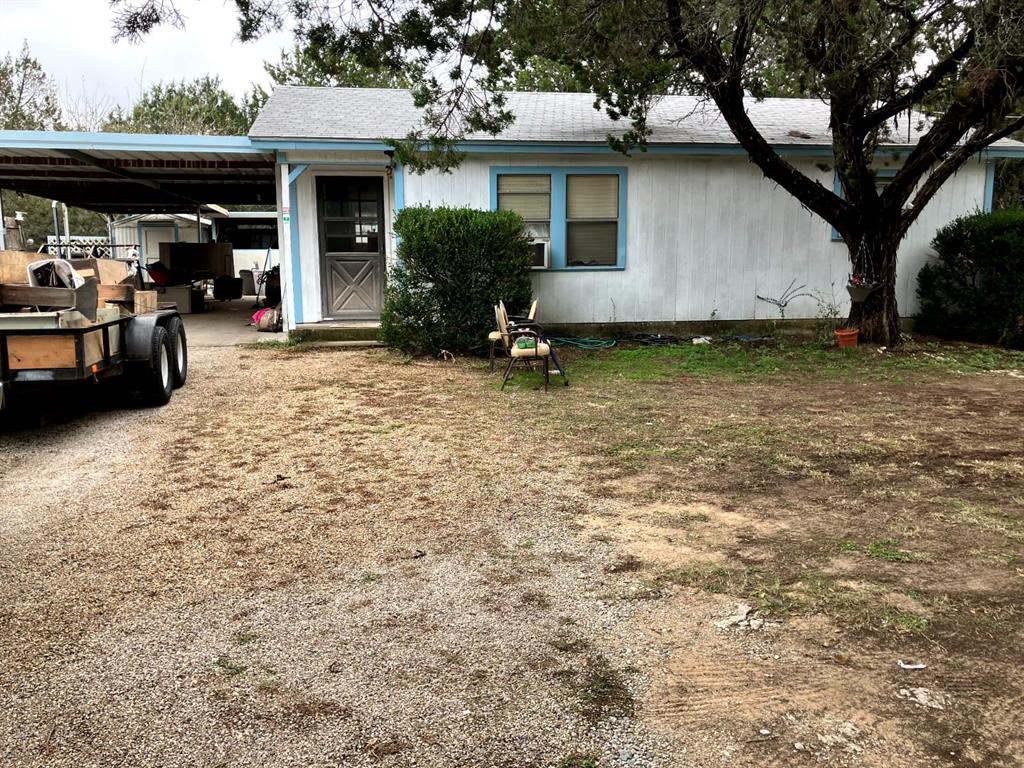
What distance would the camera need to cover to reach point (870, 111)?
10297mm

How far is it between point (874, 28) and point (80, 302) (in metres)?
7.94

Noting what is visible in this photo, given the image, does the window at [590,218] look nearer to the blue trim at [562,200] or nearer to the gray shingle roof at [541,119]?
the blue trim at [562,200]

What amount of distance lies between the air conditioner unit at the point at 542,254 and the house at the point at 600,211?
0.06 ft

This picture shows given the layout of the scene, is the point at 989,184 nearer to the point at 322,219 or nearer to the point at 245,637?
the point at 322,219

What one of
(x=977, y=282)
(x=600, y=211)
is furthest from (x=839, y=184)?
(x=600, y=211)

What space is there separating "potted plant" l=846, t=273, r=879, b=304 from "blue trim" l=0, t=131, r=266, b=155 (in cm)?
813

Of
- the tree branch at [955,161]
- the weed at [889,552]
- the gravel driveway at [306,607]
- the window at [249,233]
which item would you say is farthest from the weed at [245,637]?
the window at [249,233]

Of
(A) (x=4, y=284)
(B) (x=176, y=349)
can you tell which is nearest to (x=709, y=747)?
(A) (x=4, y=284)

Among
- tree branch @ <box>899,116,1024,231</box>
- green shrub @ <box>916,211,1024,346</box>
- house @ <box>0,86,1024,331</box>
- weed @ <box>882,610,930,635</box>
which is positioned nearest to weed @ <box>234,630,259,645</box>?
weed @ <box>882,610,930,635</box>

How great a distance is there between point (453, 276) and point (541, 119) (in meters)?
4.02

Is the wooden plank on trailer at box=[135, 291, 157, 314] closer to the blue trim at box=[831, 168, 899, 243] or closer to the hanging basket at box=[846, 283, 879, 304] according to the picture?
the hanging basket at box=[846, 283, 879, 304]

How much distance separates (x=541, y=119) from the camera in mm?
12586

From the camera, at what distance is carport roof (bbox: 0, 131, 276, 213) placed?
1084 centimetres

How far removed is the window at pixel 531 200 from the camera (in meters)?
11.6
